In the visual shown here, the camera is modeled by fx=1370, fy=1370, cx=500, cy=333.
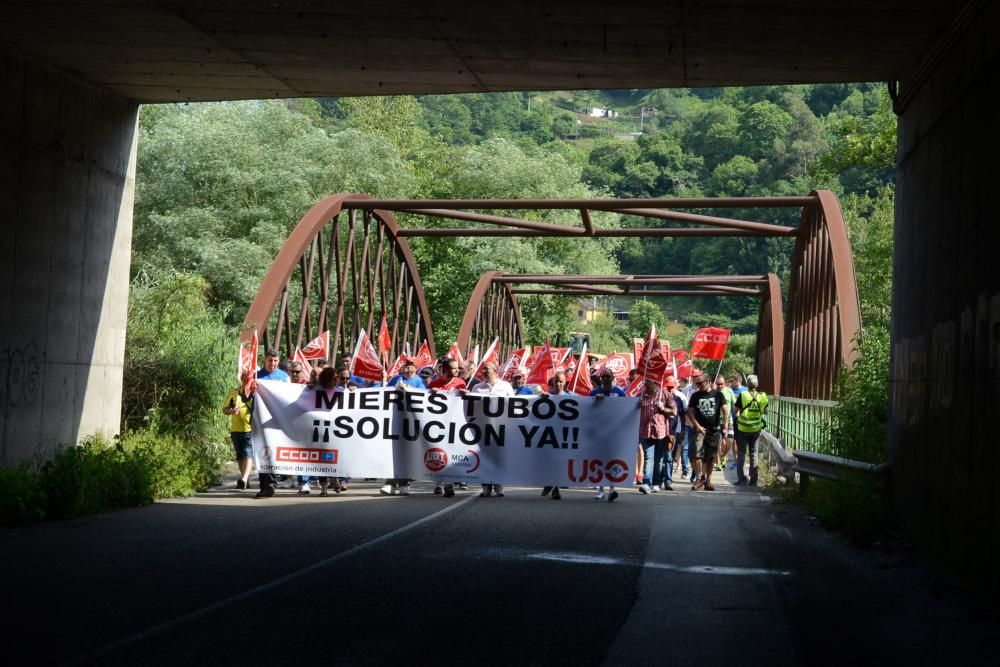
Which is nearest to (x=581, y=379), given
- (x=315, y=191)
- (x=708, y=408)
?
(x=708, y=408)

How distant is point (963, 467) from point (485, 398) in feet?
26.2

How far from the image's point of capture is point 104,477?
1507 centimetres

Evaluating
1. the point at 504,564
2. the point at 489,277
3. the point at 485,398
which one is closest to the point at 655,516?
the point at 485,398

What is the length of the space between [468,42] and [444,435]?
540cm

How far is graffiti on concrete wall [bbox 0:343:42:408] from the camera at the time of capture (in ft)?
46.4

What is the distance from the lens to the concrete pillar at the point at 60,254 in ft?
46.6

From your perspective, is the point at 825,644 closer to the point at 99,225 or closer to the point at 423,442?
the point at 423,442

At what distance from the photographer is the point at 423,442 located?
16.9 m

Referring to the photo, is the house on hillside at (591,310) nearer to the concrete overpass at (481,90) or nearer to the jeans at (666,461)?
the jeans at (666,461)

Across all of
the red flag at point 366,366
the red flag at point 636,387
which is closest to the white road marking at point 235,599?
the red flag at point 366,366

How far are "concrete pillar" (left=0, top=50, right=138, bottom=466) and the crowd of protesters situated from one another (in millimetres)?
1954

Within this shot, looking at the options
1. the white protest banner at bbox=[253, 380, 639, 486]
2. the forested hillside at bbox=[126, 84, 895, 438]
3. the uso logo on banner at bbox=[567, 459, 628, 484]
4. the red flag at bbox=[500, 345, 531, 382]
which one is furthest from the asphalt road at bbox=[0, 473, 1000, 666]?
the red flag at bbox=[500, 345, 531, 382]

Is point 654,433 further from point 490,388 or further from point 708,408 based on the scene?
point 490,388

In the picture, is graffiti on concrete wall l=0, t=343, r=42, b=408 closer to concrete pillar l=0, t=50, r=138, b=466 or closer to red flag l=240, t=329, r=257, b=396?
concrete pillar l=0, t=50, r=138, b=466
